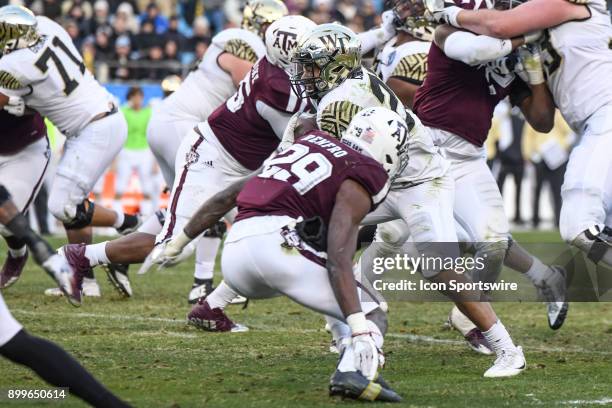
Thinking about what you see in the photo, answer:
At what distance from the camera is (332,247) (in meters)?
4.71

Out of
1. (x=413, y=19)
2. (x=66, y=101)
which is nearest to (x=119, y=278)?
(x=66, y=101)

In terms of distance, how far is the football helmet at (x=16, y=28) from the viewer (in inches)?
297

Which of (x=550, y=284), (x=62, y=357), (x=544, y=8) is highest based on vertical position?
(x=544, y=8)

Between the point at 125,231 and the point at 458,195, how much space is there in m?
3.41

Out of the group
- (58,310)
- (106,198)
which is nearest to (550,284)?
(58,310)

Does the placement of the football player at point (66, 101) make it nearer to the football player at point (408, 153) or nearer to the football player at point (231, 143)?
the football player at point (231, 143)

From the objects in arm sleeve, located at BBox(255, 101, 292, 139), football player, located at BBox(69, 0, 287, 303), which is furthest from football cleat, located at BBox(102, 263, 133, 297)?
arm sleeve, located at BBox(255, 101, 292, 139)

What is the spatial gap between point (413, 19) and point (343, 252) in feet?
10.2

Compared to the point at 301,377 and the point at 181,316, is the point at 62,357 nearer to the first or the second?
the point at 301,377

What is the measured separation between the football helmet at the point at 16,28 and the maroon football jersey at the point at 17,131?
23.7 inches

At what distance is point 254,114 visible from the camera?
22.6 ft

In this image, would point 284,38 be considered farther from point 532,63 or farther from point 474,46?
point 532,63

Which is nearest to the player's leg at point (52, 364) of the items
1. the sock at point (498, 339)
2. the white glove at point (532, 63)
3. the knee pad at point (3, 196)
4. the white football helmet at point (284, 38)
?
the knee pad at point (3, 196)

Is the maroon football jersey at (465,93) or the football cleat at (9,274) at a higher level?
the maroon football jersey at (465,93)
